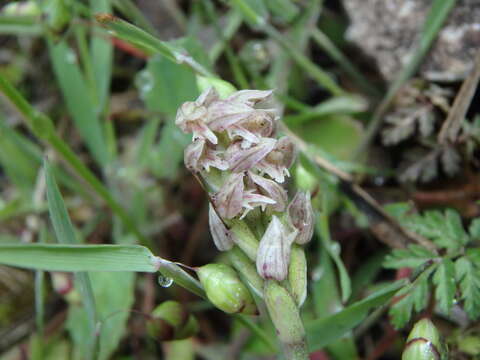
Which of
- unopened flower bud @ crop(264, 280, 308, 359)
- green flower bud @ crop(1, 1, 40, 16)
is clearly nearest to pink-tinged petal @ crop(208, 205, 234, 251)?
unopened flower bud @ crop(264, 280, 308, 359)

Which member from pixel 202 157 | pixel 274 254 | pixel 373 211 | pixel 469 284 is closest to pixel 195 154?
pixel 202 157

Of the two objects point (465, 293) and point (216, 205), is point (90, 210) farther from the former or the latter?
point (465, 293)

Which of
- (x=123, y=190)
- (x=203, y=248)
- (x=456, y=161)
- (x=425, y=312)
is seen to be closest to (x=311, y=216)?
(x=425, y=312)

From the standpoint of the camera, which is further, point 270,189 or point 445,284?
point 445,284

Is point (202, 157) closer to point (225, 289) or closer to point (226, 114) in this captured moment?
point (226, 114)

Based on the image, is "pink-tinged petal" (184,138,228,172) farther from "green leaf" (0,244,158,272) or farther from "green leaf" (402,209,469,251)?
"green leaf" (402,209,469,251)

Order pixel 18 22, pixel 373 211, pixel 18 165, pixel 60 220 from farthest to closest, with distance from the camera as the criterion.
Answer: pixel 18 165, pixel 18 22, pixel 373 211, pixel 60 220

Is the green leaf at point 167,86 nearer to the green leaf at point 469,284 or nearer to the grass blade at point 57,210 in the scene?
the grass blade at point 57,210

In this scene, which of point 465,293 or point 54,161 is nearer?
point 465,293
